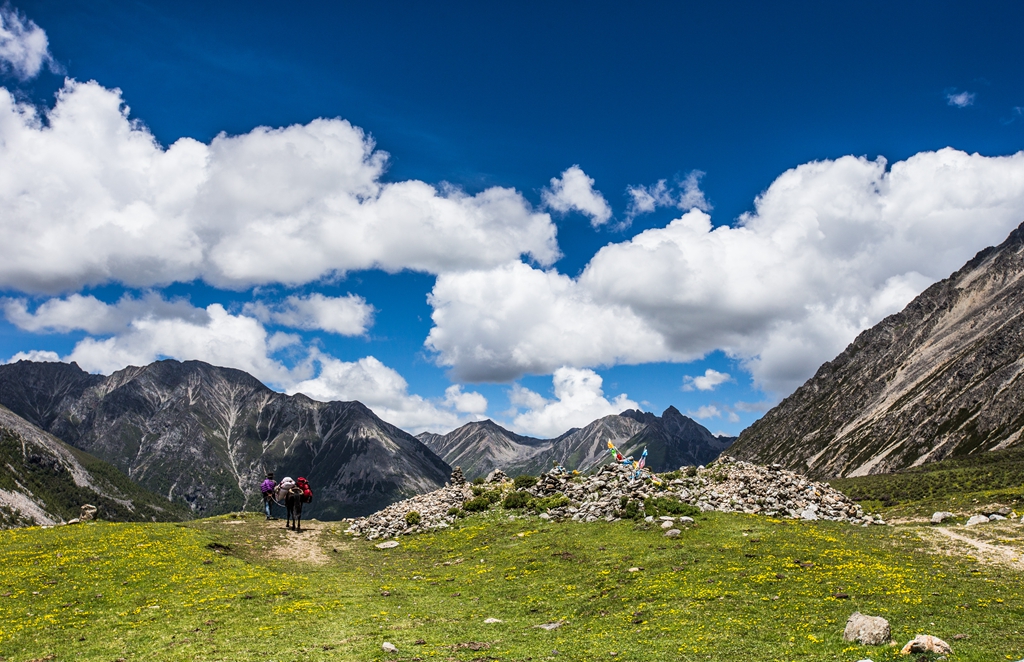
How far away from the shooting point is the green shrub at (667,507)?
142ft

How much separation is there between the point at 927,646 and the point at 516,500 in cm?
3791

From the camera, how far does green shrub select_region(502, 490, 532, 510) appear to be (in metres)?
52.4

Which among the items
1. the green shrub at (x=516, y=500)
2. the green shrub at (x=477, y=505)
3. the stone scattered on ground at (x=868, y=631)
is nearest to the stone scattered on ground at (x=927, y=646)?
the stone scattered on ground at (x=868, y=631)

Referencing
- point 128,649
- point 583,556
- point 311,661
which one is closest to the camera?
point 311,661

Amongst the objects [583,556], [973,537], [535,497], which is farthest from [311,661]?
[973,537]

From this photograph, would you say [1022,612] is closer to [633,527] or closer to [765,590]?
[765,590]

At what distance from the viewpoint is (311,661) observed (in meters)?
20.2

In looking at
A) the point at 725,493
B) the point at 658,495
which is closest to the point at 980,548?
the point at 725,493

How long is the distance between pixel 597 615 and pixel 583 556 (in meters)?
10.4

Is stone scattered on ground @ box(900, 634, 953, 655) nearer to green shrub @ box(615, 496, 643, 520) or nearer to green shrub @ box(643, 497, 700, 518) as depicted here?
green shrub @ box(643, 497, 700, 518)

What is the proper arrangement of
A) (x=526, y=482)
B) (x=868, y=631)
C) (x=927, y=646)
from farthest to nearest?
(x=526, y=482) < (x=868, y=631) < (x=927, y=646)

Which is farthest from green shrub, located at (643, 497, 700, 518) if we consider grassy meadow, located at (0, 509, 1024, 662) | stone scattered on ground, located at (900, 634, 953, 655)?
stone scattered on ground, located at (900, 634, 953, 655)

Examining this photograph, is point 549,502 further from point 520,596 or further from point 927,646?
point 927,646

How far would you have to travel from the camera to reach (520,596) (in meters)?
29.4
